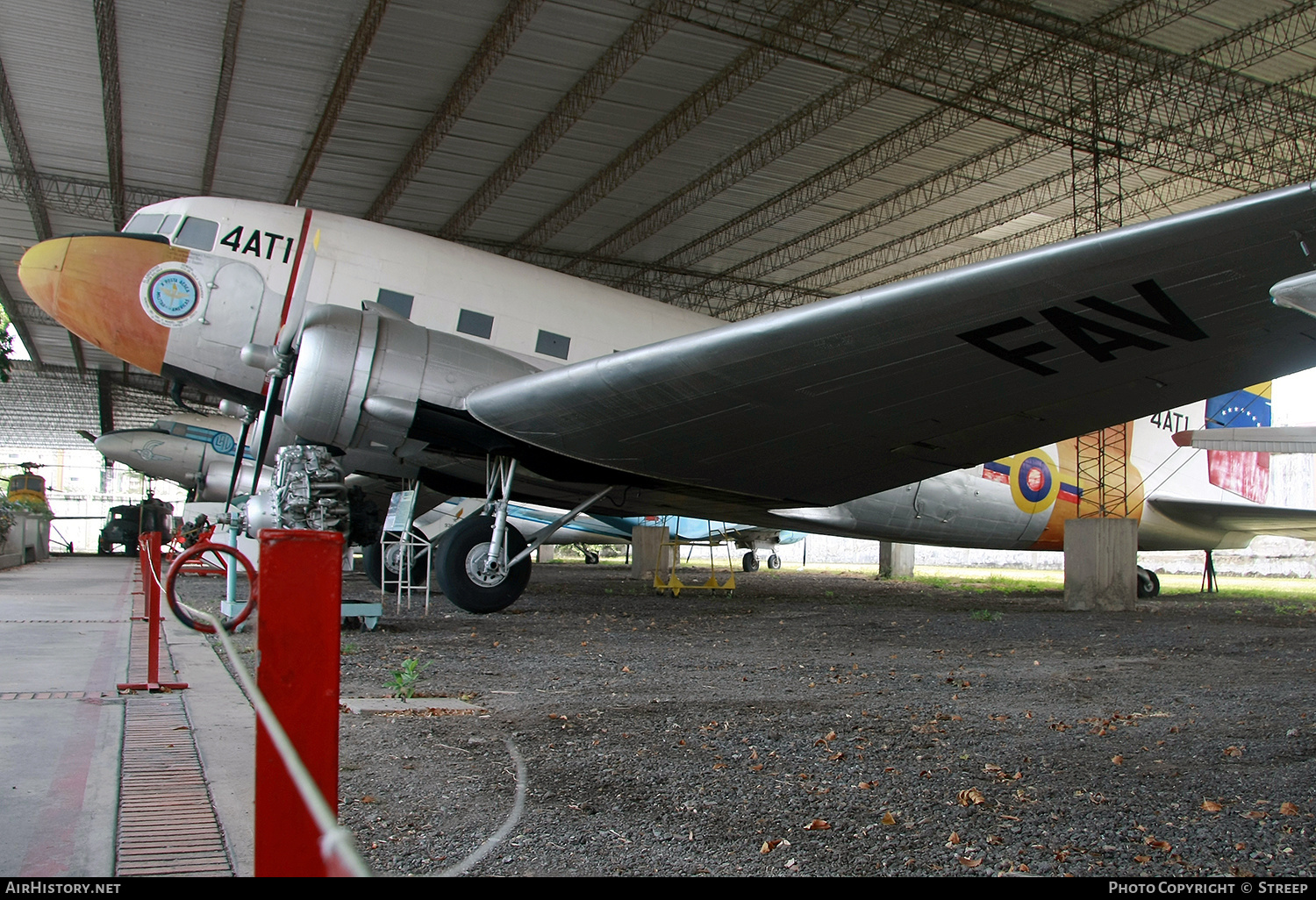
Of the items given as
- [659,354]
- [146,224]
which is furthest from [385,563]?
[659,354]

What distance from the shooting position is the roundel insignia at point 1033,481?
12844 mm

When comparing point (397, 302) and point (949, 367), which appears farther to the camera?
point (397, 302)

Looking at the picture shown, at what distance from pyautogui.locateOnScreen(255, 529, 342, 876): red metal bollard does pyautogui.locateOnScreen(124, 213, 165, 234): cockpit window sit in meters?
9.36

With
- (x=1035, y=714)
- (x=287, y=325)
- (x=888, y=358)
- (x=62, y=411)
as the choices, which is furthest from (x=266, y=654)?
(x=62, y=411)

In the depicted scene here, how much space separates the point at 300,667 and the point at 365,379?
6.50 metres

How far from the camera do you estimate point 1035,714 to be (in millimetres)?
4598

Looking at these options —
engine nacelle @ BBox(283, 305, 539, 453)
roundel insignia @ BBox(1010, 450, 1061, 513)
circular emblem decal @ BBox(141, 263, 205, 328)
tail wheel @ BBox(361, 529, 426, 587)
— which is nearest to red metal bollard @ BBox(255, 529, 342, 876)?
engine nacelle @ BBox(283, 305, 539, 453)

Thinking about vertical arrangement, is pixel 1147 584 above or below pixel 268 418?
below

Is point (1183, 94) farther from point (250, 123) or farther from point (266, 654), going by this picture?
point (266, 654)

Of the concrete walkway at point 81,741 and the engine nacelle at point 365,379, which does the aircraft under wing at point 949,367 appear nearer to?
the engine nacelle at point 365,379

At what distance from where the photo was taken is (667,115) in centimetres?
1844

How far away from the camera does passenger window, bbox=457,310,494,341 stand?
9.16m

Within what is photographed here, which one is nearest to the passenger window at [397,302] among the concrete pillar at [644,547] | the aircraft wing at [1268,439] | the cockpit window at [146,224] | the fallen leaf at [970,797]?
the cockpit window at [146,224]

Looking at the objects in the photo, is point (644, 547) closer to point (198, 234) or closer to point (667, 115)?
point (667, 115)
